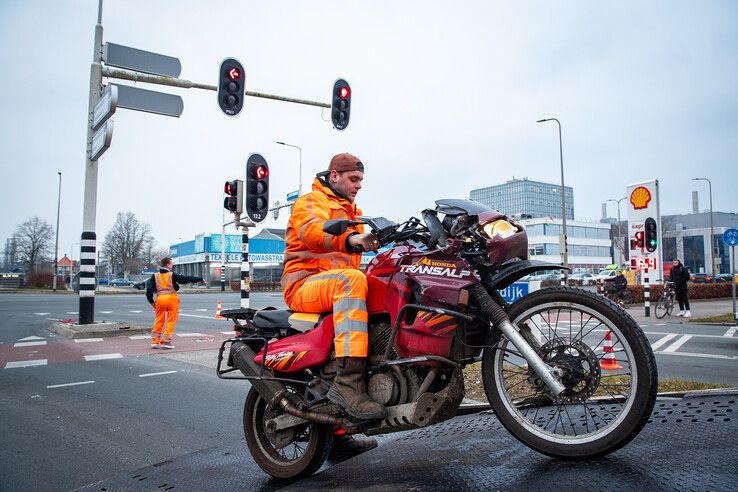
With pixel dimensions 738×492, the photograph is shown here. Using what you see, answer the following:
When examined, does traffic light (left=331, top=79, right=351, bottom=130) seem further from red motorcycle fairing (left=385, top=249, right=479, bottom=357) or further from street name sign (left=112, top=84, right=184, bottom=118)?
red motorcycle fairing (left=385, top=249, right=479, bottom=357)

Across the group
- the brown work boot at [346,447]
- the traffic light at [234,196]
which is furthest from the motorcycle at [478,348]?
the traffic light at [234,196]

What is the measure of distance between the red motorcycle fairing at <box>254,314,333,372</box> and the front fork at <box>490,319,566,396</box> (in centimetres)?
90

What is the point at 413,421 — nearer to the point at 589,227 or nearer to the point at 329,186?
the point at 329,186

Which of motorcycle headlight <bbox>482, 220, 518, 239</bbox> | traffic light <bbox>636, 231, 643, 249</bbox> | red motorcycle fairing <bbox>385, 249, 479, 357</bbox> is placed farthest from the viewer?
traffic light <bbox>636, 231, 643, 249</bbox>

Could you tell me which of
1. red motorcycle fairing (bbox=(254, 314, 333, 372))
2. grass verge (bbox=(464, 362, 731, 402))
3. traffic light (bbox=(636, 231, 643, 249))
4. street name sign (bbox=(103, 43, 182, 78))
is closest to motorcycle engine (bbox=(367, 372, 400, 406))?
red motorcycle fairing (bbox=(254, 314, 333, 372))

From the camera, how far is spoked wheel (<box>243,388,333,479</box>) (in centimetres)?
294

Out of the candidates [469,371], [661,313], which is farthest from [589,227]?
[469,371]

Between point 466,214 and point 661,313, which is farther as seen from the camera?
point 661,313

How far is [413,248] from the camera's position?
2.79 meters

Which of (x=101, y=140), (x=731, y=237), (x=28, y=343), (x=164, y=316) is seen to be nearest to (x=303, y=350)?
(x=164, y=316)

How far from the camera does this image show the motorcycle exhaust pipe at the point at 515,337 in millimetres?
2404

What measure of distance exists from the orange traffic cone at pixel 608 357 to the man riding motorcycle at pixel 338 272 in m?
1.06

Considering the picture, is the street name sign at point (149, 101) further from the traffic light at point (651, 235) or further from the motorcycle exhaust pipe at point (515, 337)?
the traffic light at point (651, 235)

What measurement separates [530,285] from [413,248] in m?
3.71
